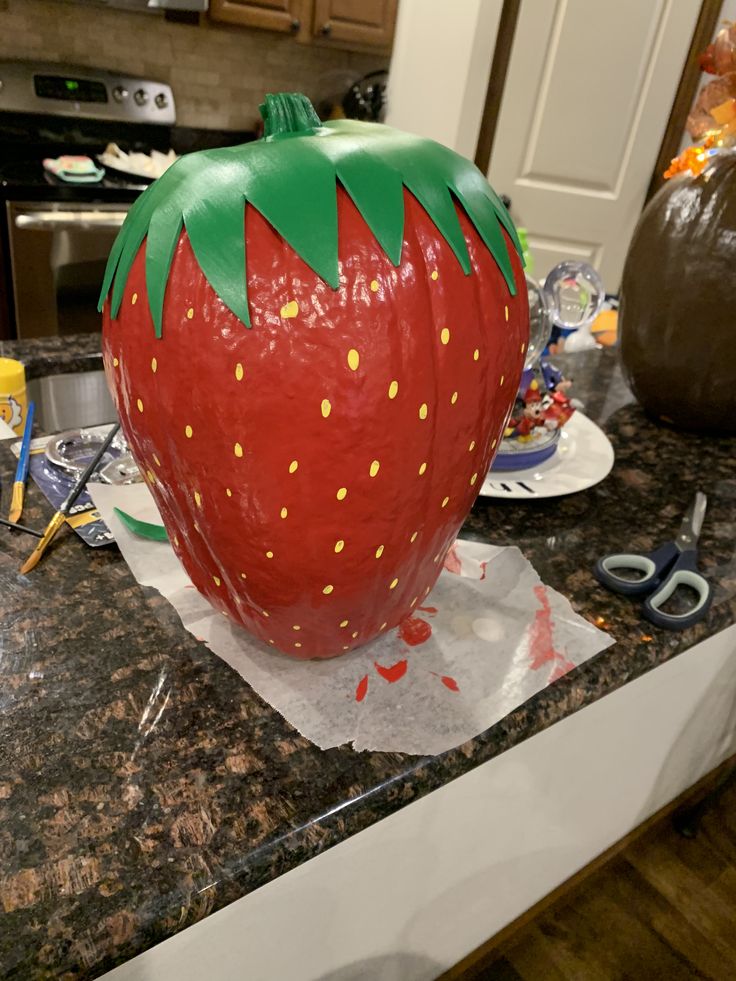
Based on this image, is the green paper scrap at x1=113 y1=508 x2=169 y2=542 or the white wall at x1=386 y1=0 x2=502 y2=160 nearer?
the green paper scrap at x1=113 y1=508 x2=169 y2=542

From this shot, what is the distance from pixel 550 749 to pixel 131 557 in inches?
18.5

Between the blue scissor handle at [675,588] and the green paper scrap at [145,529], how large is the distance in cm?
42

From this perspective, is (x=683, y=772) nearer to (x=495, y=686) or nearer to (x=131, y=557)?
(x=495, y=686)

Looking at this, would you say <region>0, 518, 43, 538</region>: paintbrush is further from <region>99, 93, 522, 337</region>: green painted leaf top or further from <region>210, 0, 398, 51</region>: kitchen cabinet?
<region>210, 0, 398, 51</region>: kitchen cabinet

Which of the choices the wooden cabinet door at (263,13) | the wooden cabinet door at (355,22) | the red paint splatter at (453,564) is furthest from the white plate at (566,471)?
the wooden cabinet door at (355,22)

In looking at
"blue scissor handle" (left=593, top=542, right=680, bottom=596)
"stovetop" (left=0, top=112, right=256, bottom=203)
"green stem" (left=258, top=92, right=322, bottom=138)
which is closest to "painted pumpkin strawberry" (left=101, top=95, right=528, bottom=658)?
"green stem" (left=258, top=92, right=322, bottom=138)

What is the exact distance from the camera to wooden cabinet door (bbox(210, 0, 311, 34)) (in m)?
2.59

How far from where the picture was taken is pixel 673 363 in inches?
38.2

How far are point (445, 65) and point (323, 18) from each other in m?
0.48

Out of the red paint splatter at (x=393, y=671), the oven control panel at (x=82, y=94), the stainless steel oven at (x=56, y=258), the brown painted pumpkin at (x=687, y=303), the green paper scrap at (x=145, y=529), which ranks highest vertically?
the brown painted pumpkin at (x=687, y=303)

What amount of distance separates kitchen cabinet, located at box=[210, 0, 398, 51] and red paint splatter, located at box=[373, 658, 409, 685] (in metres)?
2.73

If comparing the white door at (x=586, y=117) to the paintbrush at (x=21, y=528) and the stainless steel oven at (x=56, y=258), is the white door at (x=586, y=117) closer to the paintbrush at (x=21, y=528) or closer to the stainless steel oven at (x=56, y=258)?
the stainless steel oven at (x=56, y=258)

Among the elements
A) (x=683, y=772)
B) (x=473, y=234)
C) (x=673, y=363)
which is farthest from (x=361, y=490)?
(x=683, y=772)

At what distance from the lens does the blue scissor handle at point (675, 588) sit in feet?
2.08
